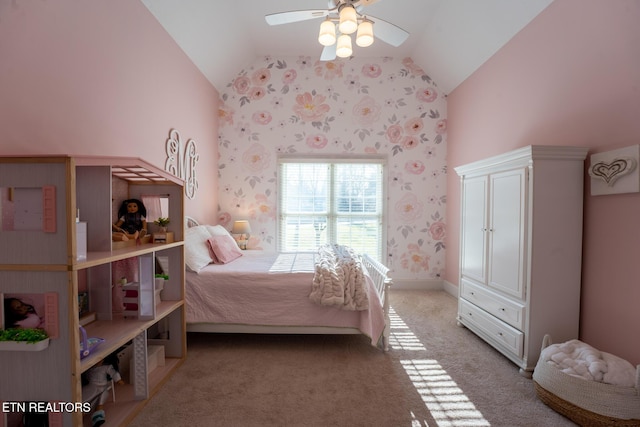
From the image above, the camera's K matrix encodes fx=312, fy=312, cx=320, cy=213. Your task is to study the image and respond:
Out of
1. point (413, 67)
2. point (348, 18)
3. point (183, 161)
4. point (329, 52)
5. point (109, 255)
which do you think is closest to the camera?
point (109, 255)

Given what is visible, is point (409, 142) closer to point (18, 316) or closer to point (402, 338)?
point (402, 338)

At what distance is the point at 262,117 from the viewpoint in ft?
15.3

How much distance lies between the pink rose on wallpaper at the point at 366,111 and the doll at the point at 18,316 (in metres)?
4.17

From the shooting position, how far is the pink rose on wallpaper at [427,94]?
464 centimetres

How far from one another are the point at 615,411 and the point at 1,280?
10.1ft

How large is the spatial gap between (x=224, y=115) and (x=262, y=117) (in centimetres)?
57

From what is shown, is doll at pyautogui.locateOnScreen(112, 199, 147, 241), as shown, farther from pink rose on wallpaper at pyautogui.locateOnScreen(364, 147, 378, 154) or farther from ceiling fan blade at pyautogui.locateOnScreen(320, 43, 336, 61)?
pink rose on wallpaper at pyautogui.locateOnScreen(364, 147, 378, 154)

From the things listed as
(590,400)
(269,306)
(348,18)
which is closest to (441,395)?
(590,400)

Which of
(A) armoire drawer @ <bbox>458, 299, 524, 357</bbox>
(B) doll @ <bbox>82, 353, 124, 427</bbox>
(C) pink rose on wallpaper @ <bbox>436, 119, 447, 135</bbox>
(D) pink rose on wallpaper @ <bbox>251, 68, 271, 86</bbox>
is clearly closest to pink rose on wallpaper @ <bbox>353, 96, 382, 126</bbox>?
(C) pink rose on wallpaper @ <bbox>436, 119, 447, 135</bbox>

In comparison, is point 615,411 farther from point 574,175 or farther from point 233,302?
point 233,302

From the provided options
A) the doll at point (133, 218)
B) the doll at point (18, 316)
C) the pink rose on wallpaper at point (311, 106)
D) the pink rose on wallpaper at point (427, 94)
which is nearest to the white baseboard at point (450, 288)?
the pink rose on wallpaper at point (427, 94)

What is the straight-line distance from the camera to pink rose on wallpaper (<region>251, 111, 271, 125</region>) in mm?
4648

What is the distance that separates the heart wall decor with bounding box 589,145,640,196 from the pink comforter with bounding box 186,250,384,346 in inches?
70.2

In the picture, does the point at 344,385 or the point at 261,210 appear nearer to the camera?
the point at 344,385
